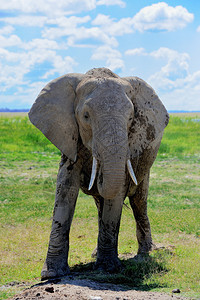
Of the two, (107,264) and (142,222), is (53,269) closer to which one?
(107,264)

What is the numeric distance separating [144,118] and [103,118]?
1195 millimetres

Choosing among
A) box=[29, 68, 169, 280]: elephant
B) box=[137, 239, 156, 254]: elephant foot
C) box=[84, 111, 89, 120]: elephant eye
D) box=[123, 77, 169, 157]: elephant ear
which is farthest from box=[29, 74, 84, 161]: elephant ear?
box=[137, 239, 156, 254]: elephant foot

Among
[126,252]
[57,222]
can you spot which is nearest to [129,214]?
[126,252]

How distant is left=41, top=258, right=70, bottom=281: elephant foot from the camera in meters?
5.89

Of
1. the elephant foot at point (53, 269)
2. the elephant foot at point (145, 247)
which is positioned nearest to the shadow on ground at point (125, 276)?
the elephant foot at point (53, 269)

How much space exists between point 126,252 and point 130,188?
151 cm

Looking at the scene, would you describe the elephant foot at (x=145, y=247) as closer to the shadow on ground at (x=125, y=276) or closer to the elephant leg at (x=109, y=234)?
the shadow on ground at (x=125, y=276)

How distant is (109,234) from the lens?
607 centimetres

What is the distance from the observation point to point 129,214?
1040 centimetres

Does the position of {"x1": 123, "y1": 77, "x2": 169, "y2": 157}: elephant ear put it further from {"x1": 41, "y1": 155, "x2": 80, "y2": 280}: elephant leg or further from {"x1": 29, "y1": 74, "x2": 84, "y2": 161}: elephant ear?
{"x1": 41, "y1": 155, "x2": 80, "y2": 280}: elephant leg

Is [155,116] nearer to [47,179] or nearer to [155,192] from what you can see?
[155,192]

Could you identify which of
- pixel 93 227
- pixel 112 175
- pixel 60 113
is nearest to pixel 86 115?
pixel 60 113

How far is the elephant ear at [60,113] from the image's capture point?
6.02 m

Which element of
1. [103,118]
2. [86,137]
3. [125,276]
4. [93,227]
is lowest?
[93,227]
